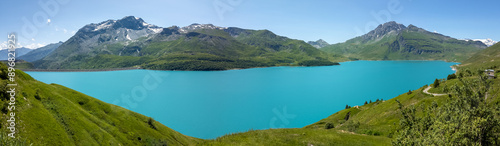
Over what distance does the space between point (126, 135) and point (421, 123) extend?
214ft

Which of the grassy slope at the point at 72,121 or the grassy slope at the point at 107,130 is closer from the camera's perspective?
the grassy slope at the point at 72,121

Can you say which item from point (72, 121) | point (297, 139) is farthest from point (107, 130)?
point (297, 139)

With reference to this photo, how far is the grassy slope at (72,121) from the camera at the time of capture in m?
39.3

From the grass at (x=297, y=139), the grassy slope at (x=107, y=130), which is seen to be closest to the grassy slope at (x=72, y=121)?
the grassy slope at (x=107, y=130)

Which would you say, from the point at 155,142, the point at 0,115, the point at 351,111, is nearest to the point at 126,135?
the point at 155,142

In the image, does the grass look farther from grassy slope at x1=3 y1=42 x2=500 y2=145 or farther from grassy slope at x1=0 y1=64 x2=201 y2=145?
grassy slope at x1=0 y1=64 x2=201 y2=145

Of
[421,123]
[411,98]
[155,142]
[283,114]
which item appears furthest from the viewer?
[283,114]

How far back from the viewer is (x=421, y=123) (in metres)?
32.2

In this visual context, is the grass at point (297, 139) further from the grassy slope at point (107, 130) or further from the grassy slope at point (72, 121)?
the grassy slope at point (72, 121)

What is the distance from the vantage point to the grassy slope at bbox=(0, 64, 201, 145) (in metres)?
39.3

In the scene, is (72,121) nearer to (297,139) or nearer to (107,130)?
(107,130)

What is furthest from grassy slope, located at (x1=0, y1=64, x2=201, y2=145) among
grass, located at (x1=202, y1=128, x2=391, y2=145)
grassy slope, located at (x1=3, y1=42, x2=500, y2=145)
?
grass, located at (x1=202, y1=128, x2=391, y2=145)

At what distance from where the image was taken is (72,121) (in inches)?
1873

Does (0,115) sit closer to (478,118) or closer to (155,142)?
(155,142)
